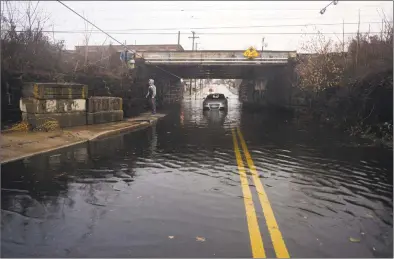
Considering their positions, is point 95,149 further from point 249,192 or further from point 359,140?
point 359,140

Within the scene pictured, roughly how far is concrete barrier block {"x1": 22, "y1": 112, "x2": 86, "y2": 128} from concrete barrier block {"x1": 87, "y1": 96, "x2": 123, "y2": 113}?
509mm

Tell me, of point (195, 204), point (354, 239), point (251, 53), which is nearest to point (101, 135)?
point (195, 204)

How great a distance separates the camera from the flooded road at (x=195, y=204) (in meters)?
4.23

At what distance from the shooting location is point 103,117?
17.3m

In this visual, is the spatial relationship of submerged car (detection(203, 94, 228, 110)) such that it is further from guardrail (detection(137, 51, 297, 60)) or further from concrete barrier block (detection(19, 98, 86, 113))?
concrete barrier block (detection(19, 98, 86, 113))

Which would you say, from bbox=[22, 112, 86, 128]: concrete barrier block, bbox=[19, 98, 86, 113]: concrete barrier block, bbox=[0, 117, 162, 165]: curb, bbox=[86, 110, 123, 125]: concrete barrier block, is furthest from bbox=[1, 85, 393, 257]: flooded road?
bbox=[86, 110, 123, 125]: concrete barrier block

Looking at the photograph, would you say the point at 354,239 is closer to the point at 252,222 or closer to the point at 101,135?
the point at 252,222

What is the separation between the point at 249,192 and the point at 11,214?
3.57 meters

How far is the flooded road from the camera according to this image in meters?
4.23

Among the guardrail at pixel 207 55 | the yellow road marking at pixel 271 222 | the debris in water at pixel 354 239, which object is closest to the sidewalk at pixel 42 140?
the yellow road marking at pixel 271 222

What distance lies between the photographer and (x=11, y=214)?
518 centimetres

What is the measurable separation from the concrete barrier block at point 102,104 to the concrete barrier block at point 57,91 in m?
0.50

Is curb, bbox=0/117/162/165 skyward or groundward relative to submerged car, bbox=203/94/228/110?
groundward

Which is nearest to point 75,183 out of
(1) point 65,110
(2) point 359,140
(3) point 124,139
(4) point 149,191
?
(4) point 149,191
